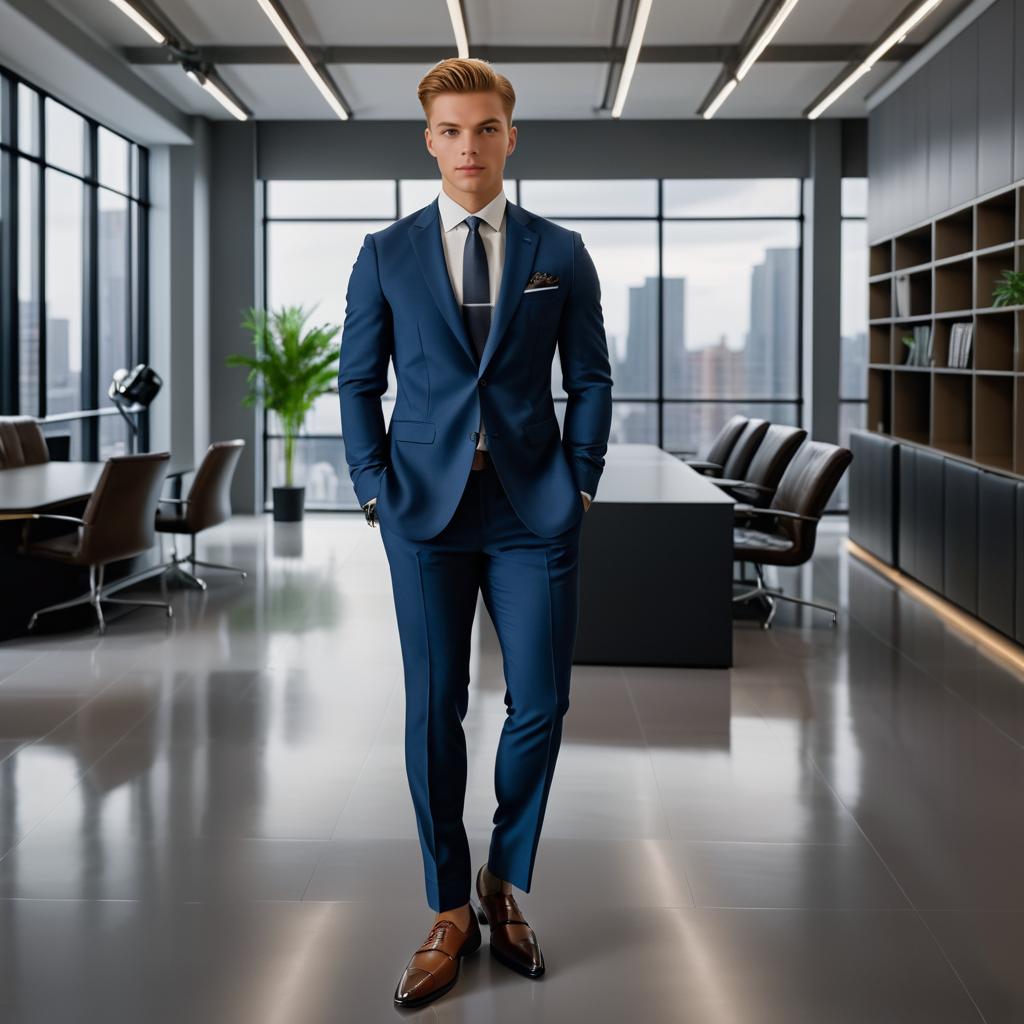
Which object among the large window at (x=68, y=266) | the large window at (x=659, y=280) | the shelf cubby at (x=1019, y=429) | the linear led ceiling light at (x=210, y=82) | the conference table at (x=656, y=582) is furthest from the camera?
the large window at (x=659, y=280)

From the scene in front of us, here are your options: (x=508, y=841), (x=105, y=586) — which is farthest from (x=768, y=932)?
(x=105, y=586)

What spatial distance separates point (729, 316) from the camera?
1129 cm

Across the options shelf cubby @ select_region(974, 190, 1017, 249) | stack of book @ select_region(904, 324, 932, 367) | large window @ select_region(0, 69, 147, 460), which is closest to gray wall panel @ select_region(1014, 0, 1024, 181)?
shelf cubby @ select_region(974, 190, 1017, 249)

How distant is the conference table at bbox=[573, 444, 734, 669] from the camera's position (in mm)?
5188

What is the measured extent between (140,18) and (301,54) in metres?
1.02

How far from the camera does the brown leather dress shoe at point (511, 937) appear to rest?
2449 mm

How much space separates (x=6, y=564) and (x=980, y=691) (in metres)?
4.32

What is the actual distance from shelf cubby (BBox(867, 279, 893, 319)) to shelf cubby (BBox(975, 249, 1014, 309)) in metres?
2.22

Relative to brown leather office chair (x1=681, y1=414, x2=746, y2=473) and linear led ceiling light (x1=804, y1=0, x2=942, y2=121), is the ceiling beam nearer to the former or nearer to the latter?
linear led ceiling light (x1=804, y1=0, x2=942, y2=121)

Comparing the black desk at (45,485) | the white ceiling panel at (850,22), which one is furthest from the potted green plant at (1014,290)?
the black desk at (45,485)

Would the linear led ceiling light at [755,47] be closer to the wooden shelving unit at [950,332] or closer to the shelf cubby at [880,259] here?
the wooden shelving unit at [950,332]

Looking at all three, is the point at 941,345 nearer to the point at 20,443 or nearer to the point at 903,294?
the point at 903,294

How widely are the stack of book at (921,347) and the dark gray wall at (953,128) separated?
2.22 feet

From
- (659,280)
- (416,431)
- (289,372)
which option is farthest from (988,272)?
(289,372)
